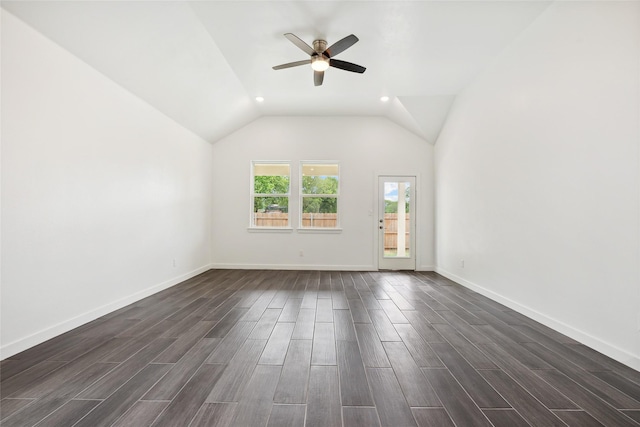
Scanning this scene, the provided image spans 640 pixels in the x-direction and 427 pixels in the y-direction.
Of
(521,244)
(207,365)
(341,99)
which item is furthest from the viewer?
(341,99)

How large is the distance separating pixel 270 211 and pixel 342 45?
3874 mm

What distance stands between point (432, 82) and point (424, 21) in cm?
148

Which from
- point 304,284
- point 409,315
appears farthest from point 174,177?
point 409,315

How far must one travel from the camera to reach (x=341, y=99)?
5246 millimetres

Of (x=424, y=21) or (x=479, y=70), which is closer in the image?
(x=424, y=21)

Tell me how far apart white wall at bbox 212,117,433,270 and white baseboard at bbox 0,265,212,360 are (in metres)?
2.01

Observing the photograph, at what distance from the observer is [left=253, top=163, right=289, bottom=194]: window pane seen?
6.29 metres

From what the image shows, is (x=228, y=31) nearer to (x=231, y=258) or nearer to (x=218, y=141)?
(x=218, y=141)

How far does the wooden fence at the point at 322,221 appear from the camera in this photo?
19.9ft

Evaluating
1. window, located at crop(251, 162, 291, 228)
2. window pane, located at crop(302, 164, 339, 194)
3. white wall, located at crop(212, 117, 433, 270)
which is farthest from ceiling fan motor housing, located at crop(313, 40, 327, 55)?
window, located at crop(251, 162, 291, 228)

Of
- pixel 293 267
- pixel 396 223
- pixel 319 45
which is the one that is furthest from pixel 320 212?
pixel 319 45

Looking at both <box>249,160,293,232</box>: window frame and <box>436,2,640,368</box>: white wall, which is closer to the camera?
<box>436,2,640,368</box>: white wall

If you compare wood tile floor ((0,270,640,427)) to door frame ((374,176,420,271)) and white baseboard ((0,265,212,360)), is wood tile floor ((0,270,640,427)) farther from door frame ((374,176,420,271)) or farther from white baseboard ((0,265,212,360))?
door frame ((374,176,420,271))

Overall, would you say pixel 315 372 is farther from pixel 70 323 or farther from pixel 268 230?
pixel 268 230
